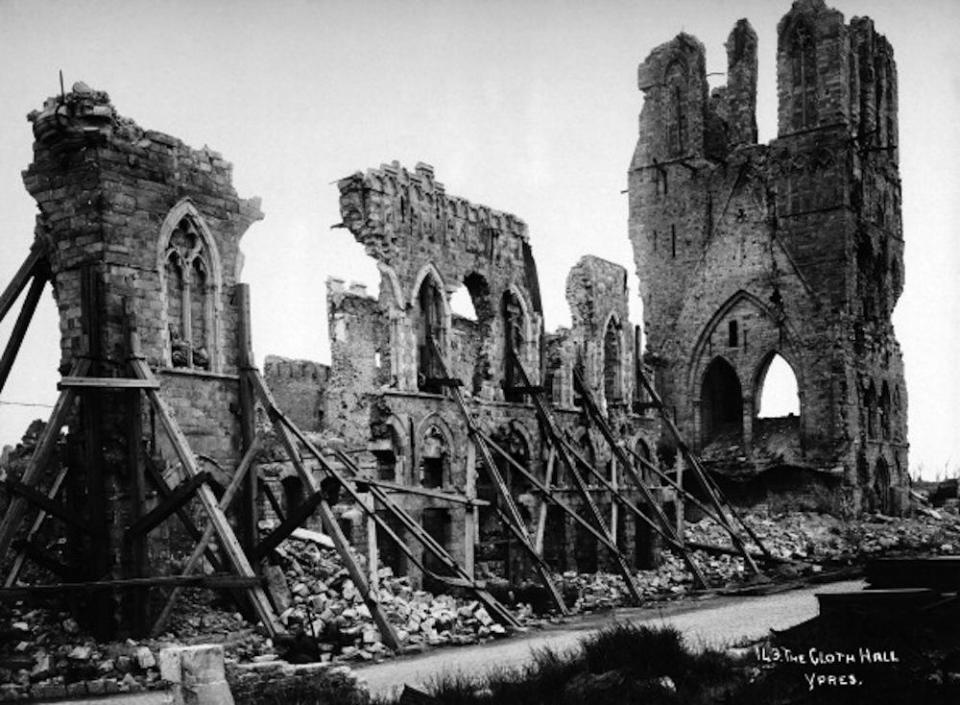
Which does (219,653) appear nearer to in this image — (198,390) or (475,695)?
(475,695)

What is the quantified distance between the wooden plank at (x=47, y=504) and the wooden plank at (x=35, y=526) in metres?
0.24

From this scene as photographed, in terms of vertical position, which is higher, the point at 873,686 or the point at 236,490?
the point at 236,490

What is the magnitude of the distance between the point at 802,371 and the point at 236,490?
2379 cm

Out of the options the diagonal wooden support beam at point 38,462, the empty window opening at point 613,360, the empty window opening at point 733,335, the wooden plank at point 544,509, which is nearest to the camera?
the diagonal wooden support beam at point 38,462

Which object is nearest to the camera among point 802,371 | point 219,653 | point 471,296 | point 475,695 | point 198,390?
point 219,653

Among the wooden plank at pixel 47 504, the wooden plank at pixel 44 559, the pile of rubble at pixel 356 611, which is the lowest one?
the pile of rubble at pixel 356 611

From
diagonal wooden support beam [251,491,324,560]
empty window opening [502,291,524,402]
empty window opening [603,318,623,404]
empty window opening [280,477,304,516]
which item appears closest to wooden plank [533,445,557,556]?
empty window opening [502,291,524,402]

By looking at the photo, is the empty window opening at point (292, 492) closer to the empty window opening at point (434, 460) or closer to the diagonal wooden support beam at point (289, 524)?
the empty window opening at point (434, 460)

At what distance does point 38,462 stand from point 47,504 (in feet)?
1.66

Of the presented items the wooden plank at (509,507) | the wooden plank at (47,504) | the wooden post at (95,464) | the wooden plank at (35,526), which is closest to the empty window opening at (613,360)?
the wooden plank at (509,507)

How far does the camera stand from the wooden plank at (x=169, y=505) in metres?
14.8

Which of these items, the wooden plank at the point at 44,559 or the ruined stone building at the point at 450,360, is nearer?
the wooden plank at the point at 44,559

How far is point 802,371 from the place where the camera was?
36.3m

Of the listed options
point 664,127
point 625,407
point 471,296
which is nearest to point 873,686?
point 471,296
